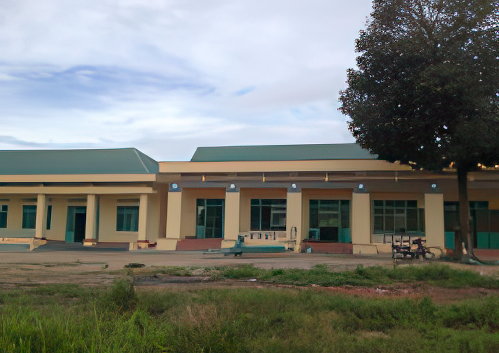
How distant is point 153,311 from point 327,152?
23270 millimetres

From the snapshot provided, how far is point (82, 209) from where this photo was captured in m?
31.9

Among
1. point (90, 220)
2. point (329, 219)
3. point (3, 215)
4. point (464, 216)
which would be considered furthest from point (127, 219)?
point (464, 216)

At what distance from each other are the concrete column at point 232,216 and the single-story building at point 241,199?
0.06 metres

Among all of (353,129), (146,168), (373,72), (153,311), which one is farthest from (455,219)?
(153,311)

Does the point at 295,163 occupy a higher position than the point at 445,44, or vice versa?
the point at 445,44

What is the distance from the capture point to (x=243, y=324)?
23.0ft

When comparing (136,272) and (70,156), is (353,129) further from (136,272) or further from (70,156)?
(70,156)

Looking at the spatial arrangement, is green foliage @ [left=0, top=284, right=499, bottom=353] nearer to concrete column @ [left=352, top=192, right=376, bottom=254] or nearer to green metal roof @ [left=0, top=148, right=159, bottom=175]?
concrete column @ [left=352, top=192, right=376, bottom=254]

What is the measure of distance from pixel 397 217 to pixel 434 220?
2.79m

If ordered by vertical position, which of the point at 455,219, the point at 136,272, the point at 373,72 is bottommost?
the point at 136,272

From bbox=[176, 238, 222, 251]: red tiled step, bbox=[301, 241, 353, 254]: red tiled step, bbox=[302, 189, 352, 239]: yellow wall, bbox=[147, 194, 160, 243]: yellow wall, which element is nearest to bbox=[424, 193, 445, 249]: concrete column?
bbox=[301, 241, 353, 254]: red tiled step

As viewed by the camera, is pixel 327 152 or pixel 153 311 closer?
pixel 153 311

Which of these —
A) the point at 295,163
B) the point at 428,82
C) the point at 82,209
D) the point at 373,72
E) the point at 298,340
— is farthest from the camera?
the point at 82,209

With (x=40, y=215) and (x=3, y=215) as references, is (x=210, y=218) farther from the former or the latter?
(x=3, y=215)
